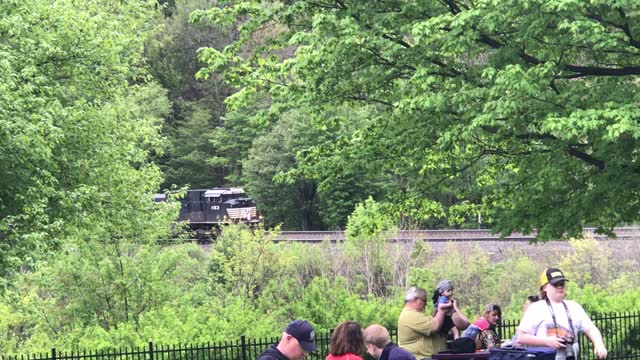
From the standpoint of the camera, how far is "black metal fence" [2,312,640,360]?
1492cm

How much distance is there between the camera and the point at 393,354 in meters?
6.39

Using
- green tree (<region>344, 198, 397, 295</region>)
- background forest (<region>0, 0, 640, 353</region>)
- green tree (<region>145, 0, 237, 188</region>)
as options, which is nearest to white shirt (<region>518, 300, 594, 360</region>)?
background forest (<region>0, 0, 640, 353</region>)

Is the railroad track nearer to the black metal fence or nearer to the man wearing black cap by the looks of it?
the black metal fence

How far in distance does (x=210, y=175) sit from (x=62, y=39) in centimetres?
5561

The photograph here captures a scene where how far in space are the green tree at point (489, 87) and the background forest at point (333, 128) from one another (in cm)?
4

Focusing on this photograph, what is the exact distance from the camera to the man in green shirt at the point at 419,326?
26.6 feet

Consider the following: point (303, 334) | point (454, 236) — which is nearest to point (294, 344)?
point (303, 334)

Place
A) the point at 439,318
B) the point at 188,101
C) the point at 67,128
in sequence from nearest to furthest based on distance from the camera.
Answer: the point at 439,318 < the point at 67,128 < the point at 188,101

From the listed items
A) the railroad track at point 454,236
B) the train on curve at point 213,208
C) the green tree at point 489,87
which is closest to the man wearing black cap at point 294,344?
the green tree at point 489,87

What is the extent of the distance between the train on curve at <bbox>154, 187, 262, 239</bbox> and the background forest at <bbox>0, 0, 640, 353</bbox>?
1169 inches

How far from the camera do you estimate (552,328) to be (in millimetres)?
7184

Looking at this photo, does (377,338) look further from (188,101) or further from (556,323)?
(188,101)

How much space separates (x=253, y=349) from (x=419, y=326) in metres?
8.01

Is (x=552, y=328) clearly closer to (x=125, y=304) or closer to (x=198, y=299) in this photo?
(x=125, y=304)
